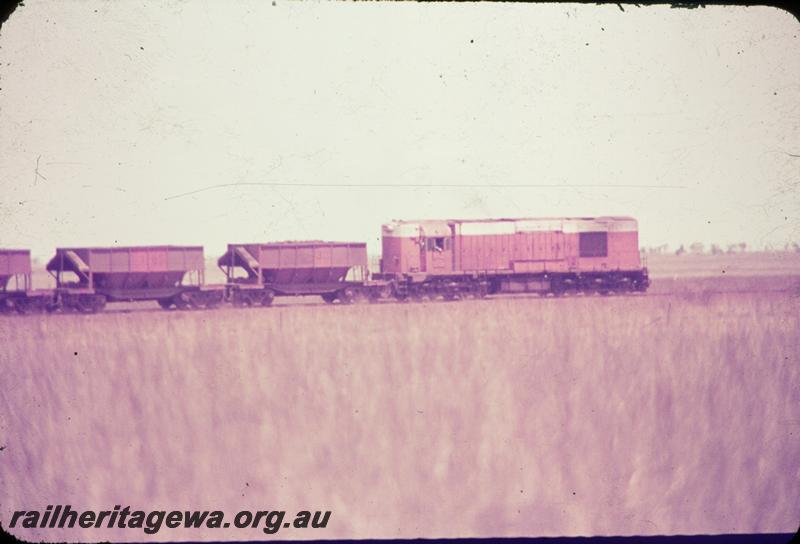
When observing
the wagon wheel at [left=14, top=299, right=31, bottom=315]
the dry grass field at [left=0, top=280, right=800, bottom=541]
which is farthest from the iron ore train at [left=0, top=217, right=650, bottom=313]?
the dry grass field at [left=0, top=280, right=800, bottom=541]

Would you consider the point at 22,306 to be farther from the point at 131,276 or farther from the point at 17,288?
the point at 131,276

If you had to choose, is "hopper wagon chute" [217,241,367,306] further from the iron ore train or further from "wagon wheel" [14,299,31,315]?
"wagon wheel" [14,299,31,315]

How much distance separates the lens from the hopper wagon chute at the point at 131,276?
24.9 metres

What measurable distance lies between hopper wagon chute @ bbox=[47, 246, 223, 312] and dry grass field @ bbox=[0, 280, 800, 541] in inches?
424

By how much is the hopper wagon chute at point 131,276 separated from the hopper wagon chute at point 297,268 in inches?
49.2

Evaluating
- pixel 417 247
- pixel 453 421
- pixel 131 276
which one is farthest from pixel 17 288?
pixel 453 421

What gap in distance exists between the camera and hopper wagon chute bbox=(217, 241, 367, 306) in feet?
87.3

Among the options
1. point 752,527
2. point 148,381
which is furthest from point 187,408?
point 752,527

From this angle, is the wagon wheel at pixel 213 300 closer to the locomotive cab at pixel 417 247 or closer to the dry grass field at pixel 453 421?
the locomotive cab at pixel 417 247

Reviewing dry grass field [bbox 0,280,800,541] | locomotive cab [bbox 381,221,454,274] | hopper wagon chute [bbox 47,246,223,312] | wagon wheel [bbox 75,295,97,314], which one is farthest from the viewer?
locomotive cab [bbox 381,221,454,274]

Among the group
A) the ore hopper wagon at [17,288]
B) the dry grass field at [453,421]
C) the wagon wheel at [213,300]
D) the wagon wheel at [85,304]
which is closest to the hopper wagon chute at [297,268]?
the wagon wheel at [213,300]

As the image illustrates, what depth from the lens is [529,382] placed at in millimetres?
11578

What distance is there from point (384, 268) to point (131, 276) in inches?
327

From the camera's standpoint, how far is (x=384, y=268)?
28.4m
